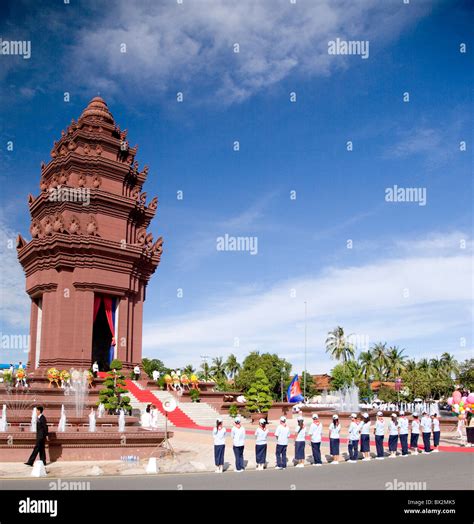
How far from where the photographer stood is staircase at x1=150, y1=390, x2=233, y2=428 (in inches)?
1253

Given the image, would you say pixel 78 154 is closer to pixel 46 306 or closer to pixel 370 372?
pixel 46 306

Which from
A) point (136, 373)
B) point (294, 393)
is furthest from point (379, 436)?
point (294, 393)

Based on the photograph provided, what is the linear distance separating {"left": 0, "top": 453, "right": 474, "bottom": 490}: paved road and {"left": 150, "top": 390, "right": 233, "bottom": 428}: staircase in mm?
14850

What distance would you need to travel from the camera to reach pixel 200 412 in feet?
109

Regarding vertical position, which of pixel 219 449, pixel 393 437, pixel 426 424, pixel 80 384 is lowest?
pixel 393 437

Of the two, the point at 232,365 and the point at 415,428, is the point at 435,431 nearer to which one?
the point at 415,428

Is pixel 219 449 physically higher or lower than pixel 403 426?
lower

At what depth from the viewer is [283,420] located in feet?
58.3

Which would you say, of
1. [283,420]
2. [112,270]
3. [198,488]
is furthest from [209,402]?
[198,488]

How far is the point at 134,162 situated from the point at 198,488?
114 feet

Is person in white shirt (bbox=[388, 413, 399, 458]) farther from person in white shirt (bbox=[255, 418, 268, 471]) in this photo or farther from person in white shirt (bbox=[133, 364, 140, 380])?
person in white shirt (bbox=[133, 364, 140, 380])

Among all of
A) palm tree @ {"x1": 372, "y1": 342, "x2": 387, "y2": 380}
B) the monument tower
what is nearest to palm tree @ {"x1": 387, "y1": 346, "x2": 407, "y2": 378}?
palm tree @ {"x1": 372, "y1": 342, "x2": 387, "y2": 380}

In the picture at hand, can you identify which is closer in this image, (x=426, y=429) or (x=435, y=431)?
(x=426, y=429)

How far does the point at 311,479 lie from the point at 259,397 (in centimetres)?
1944
